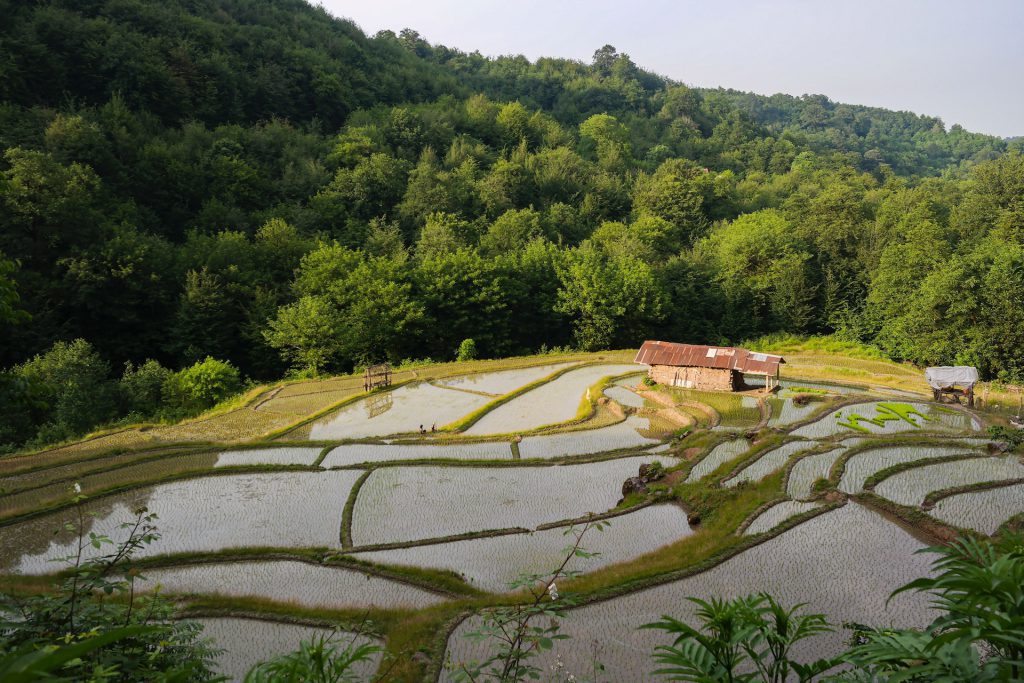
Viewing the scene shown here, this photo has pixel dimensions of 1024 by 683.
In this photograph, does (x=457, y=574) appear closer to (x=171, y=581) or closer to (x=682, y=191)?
(x=171, y=581)

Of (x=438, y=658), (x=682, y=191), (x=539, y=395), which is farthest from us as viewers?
(x=682, y=191)

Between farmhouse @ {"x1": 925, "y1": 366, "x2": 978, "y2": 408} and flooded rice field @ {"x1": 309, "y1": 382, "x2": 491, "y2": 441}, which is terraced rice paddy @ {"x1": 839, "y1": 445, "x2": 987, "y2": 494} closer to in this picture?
farmhouse @ {"x1": 925, "y1": 366, "x2": 978, "y2": 408}

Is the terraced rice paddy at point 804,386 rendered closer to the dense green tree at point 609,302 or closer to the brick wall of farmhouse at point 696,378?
the brick wall of farmhouse at point 696,378

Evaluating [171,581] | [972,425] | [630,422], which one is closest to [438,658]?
[171,581]

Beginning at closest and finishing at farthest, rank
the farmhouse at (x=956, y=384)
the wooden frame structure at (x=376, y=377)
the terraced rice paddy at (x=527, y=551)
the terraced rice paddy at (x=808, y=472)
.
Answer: the terraced rice paddy at (x=527, y=551) < the terraced rice paddy at (x=808, y=472) < the farmhouse at (x=956, y=384) < the wooden frame structure at (x=376, y=377)

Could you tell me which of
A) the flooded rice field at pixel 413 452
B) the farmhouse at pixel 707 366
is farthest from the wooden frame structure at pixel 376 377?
the farmhouse at pixel 707 366

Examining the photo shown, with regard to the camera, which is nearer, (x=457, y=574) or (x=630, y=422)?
(x=457, y=574)
